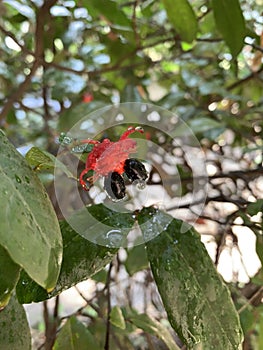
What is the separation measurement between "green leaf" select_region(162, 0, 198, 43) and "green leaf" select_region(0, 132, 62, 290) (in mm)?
519

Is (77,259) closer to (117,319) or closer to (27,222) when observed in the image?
(27,222)

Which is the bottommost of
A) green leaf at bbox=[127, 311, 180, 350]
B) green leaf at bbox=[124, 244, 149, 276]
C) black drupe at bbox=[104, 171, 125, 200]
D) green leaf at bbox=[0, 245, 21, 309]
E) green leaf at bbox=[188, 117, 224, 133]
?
green leaf at bbox=[0, 245, 21, 309]

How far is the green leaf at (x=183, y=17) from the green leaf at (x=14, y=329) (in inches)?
19.8

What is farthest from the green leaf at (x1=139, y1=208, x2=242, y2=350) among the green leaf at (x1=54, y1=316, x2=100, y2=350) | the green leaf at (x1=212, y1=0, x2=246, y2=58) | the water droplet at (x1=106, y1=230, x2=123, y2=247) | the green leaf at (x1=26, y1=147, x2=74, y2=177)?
the green leaf at (x1=212, y1=0, x2=246, y2=58)

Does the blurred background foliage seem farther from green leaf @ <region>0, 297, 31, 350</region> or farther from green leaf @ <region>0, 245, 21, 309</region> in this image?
green leaf @ <region>0, 245, 21, 309</region>

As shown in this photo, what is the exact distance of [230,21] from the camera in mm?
768

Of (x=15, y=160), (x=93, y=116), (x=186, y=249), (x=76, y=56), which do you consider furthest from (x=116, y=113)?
(x=76, y=56)

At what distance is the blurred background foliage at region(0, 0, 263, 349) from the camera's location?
3.27 ft

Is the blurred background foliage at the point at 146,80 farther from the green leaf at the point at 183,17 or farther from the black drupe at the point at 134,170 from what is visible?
the black drupe at the point at 134,170

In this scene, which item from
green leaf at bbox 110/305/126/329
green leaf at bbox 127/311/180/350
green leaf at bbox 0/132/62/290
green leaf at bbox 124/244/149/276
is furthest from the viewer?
green leaf at bbox 124/244/149/276

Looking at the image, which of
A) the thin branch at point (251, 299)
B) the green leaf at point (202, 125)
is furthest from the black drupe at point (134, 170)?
the green leaf at point (202, 125)

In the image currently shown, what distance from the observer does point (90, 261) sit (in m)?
0.50

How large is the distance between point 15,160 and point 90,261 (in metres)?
0.17

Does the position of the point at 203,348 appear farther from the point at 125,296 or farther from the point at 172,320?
the point at 125,296
